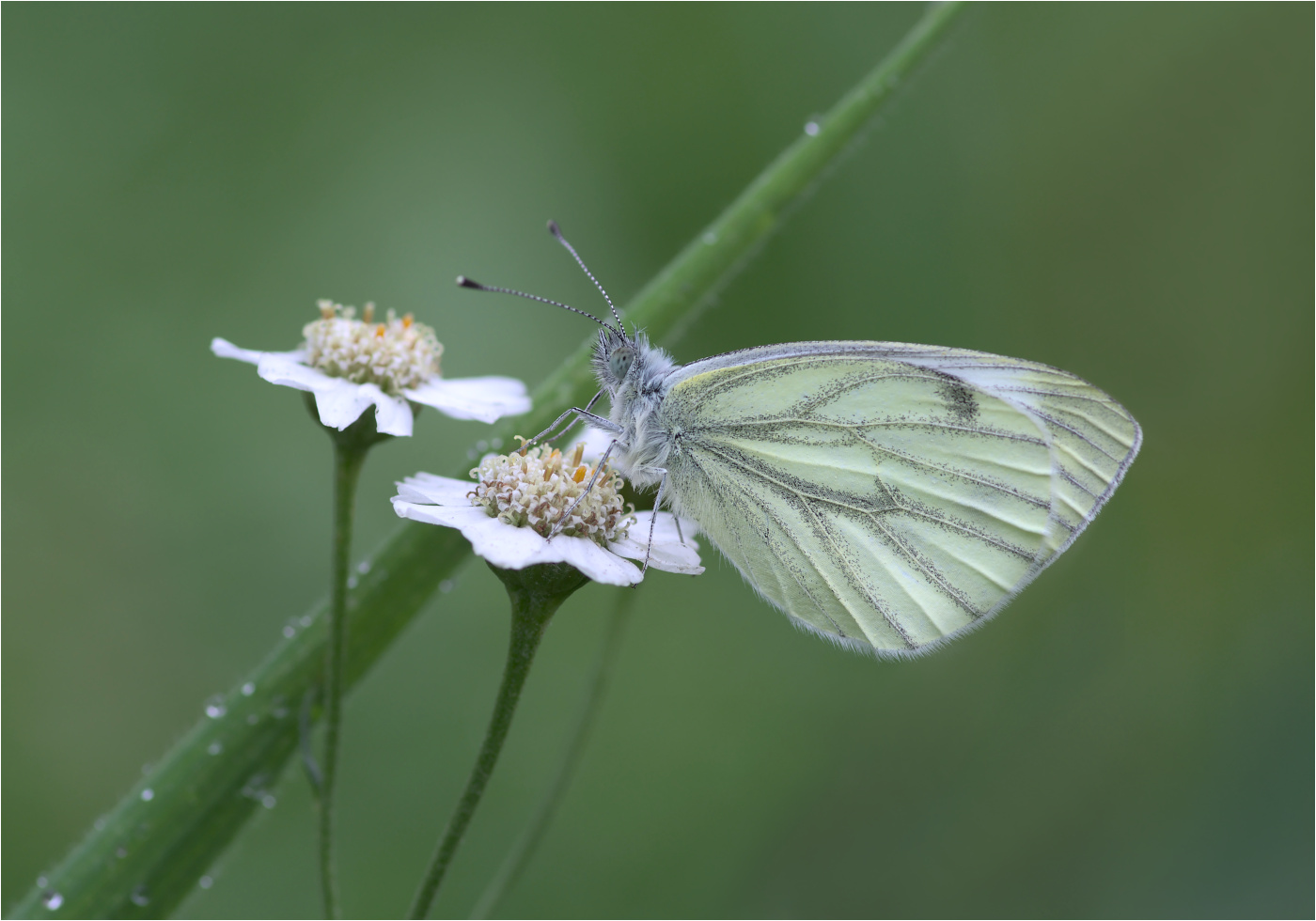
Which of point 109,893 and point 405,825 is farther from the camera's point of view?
point 405,825

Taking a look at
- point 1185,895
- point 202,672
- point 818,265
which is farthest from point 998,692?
point 202,672

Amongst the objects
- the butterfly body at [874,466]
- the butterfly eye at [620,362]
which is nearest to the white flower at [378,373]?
the butterfly eye at [620,362]

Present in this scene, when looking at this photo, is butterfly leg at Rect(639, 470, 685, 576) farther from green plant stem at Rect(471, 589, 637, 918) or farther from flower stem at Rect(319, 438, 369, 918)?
flower stem at Rect(319, 438, 369, 918)

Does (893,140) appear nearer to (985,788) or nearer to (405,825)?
(985,788)

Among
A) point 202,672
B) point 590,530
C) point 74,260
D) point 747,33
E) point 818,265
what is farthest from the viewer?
point 747,33

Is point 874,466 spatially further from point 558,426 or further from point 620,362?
point 558,426

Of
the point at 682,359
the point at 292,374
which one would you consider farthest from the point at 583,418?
the point at 682,359
